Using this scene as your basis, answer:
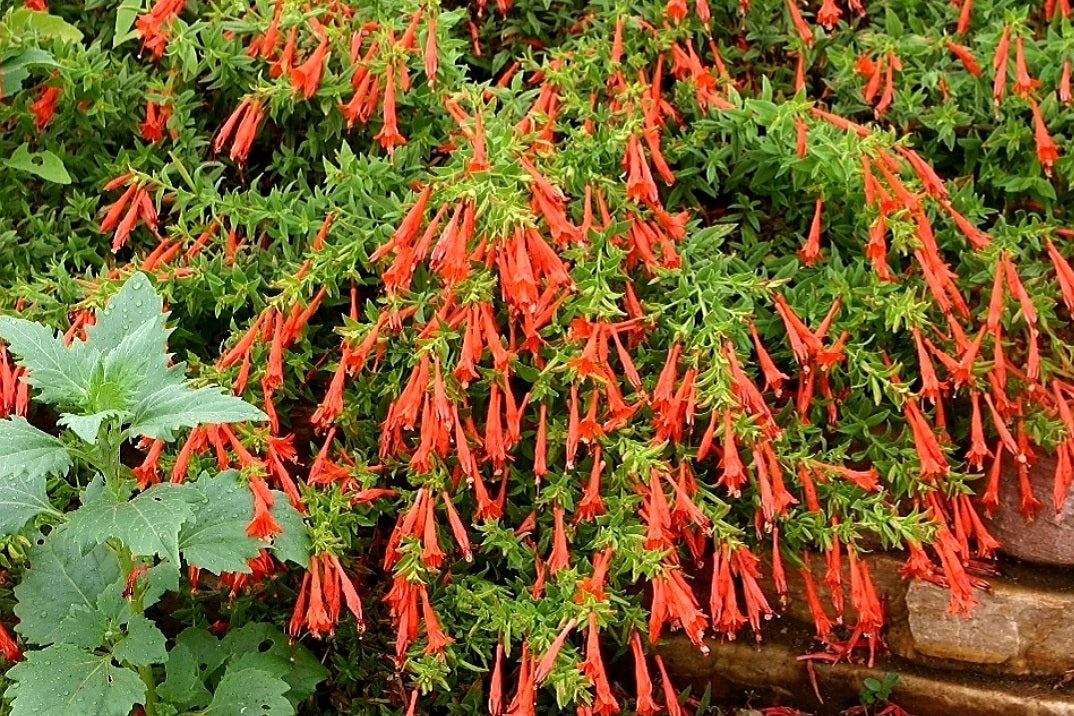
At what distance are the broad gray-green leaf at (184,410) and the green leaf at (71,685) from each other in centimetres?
52

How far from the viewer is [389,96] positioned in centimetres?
317

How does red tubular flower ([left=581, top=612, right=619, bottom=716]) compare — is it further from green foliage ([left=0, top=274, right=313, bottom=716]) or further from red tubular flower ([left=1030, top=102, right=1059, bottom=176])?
red tubular flower ([left=1030, top=102, right=1059, bottom=176])

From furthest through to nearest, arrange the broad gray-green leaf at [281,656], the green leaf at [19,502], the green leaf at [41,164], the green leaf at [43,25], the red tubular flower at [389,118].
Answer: the green leaf at [43,25] < the green leaf at [41,164] < the red tubular flower at [389,118] < the broad gray-green leaf at [281,656] < the green leaf at [19,502]

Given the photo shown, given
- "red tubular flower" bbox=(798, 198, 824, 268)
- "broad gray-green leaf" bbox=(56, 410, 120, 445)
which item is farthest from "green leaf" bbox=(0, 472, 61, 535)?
"red tubular flower" bbox=(798, 198, 824, 268)

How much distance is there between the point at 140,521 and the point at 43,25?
5.93ft

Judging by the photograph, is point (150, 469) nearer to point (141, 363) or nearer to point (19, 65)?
point (141, 363)

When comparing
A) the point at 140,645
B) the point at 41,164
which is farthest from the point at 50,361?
the point at 41,164

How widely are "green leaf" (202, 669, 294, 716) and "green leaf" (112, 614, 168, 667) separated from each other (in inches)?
9.9

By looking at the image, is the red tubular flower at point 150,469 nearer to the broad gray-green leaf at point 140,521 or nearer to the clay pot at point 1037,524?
the broad gray-green leaf at point 140,521

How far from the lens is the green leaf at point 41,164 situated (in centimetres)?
332

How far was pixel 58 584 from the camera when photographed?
2736 millimetres

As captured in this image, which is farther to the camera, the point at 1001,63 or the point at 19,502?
the point at 1001,63

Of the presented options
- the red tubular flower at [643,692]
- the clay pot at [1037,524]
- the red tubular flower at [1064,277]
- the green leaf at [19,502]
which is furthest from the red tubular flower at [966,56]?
the green leaf at [19,502]

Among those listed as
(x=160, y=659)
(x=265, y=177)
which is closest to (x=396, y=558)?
(x=160, y=659)
